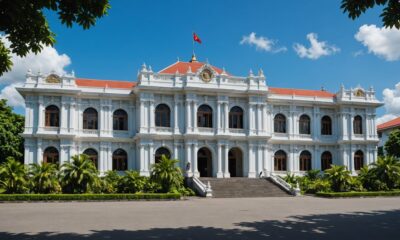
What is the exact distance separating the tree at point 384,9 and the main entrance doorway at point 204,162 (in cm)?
2998

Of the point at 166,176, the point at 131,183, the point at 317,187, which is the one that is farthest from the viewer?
the point at 317,187

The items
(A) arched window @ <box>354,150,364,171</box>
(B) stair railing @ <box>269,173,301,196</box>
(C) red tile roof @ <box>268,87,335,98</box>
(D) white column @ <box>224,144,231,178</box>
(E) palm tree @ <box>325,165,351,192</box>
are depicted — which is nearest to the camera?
(B) stair railing @ <box>269,173,301,196</box>

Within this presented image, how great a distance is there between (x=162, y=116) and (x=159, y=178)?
880cm

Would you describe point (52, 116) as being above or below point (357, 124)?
above

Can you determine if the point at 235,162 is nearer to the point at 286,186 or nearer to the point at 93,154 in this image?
the point at 286,186

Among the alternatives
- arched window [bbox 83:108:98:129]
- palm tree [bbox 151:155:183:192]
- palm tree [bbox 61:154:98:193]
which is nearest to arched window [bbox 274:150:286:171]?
palm tree [bbox 151:155:183:192]

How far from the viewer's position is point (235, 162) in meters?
40.4

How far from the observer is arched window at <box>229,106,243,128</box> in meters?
38.3

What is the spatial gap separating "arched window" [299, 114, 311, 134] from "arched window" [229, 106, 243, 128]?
697cm

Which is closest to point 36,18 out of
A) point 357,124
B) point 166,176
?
point 166,176

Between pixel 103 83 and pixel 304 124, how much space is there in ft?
65.4

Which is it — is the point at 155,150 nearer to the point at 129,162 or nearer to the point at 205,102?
the point at 129,162

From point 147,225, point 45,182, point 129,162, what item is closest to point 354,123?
point 129,162

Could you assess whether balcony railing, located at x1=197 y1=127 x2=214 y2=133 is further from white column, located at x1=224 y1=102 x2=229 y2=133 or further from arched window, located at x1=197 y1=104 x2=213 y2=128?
white column, located at x1=224 y1=102 x2=229 y2=133
